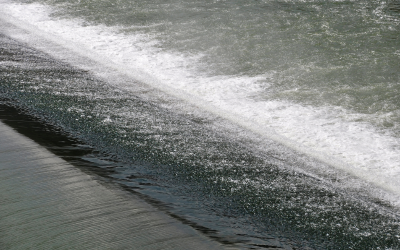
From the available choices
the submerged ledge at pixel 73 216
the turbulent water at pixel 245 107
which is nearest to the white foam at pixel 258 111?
the turbulent water at pixel 245 107

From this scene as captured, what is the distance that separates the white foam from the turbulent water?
0.01 meters

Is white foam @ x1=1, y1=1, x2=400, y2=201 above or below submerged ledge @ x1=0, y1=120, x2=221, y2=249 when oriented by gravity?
above

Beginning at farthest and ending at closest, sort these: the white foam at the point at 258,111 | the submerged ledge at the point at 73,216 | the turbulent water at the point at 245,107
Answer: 1. the white foam at the point at 258,111
2. the turbulent water at the point at 245,107
3. the submerged ledge at the point at 73,216

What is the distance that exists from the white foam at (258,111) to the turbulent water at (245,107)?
0.01 meters

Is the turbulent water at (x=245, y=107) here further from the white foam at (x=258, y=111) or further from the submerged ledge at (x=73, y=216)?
the submerged ledge at (x=73, y=216)

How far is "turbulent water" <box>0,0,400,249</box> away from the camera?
263 cm

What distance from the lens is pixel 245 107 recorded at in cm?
434

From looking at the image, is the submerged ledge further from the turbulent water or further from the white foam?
the white foam

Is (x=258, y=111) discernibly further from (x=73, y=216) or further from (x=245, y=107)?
(x=73, y=216)

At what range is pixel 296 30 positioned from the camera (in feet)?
22.0

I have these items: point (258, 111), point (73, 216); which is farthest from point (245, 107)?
point (73, 216)

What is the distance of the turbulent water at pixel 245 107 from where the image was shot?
2629 mm

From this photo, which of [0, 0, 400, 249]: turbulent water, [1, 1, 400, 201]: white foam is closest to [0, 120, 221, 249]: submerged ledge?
[0, 0, 400, 249]: turbulent water

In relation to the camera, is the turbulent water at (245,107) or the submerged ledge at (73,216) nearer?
the submerged ledge at (73,216)
